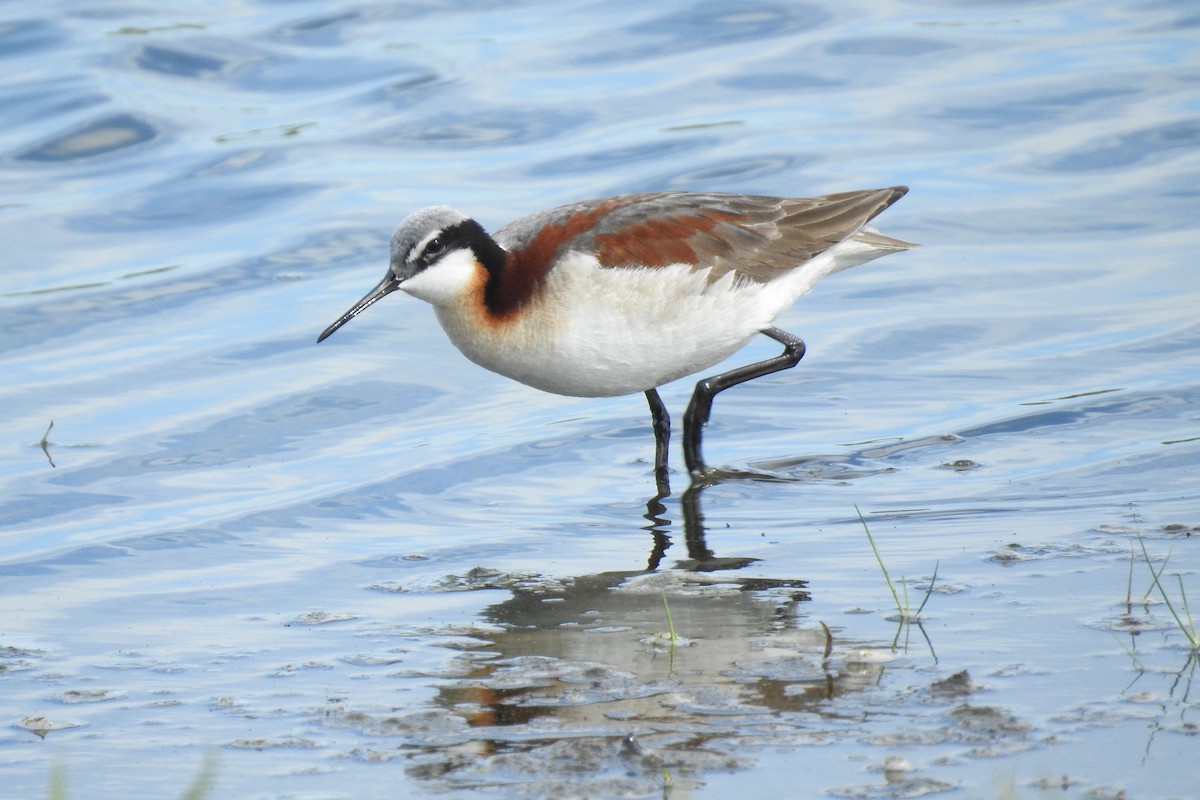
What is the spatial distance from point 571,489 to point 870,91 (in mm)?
8414

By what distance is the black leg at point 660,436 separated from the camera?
8.54 metres

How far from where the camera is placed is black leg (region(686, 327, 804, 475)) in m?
8.59

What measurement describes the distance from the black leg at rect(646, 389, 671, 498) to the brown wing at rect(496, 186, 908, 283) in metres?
0.88

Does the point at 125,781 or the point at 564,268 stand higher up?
the point at 564,268

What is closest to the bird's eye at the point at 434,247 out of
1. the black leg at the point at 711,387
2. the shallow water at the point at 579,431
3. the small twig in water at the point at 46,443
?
the shallow water at the point at 579,431

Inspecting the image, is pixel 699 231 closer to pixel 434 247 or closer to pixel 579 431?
pixel 434 247

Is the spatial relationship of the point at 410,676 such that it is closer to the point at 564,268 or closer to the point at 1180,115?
the point at 564,268

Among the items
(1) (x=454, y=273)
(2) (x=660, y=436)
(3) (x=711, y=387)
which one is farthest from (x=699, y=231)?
(1) (x=454, y=273)

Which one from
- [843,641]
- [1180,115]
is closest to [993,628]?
[843,641]

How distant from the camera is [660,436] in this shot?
873 cm

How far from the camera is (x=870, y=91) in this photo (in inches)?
618

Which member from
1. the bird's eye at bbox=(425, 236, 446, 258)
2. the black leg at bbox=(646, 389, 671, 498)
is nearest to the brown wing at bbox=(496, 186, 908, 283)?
the bird's eye at bbox=(425, 236, 446, 258)

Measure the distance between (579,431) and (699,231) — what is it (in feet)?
4.90

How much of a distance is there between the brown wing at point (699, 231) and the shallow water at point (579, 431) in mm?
1055
